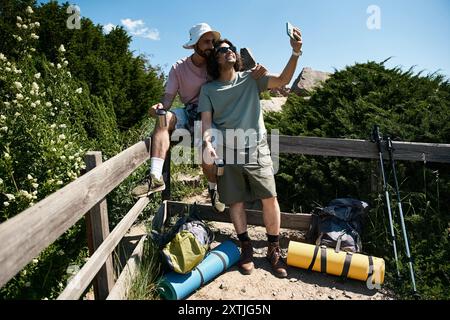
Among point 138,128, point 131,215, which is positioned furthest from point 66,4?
point 131,215

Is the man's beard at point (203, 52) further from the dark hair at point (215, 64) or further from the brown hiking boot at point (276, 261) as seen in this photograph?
the brown hiking boot at point (276, 261)

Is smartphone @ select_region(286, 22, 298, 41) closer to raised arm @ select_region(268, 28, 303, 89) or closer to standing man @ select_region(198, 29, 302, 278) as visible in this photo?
raised arm @ select_region(268, 28, 303, 89)

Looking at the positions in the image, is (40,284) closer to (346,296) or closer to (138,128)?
(346,296)

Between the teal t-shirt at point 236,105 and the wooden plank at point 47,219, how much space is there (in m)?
1.21

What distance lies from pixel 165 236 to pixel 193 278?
24.5 inches

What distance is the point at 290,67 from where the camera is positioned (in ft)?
11.7

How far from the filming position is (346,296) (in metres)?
3.35

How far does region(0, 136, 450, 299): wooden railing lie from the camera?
1653mm

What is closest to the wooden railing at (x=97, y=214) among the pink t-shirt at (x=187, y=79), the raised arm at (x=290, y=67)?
the pink t-shirt at (x=187, y=79)

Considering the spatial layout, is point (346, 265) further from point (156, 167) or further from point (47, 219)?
point (47, 219)

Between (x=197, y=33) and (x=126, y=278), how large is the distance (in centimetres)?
260

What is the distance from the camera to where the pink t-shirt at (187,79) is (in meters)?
4.03

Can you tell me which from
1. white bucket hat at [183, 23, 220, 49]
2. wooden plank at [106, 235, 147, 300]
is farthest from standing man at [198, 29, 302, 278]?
wooden plank at [106, 235, 147, 300]

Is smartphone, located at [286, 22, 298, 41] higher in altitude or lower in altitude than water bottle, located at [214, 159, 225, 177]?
higher
